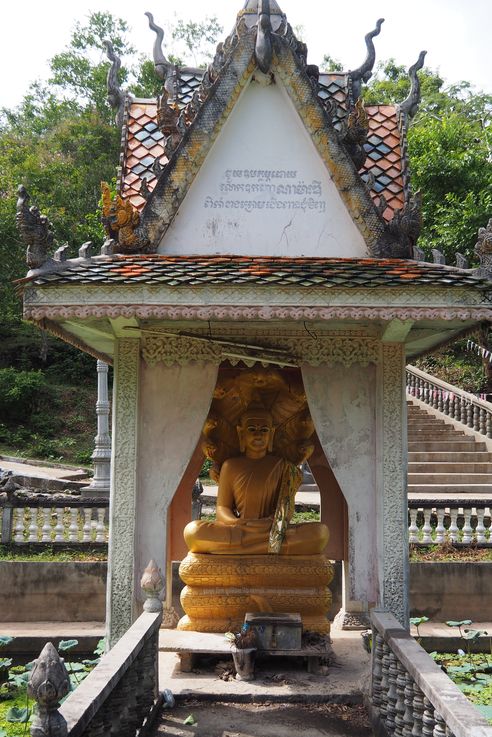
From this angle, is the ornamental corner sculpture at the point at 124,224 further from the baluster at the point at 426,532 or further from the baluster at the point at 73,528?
the baluster at the point at 426,532

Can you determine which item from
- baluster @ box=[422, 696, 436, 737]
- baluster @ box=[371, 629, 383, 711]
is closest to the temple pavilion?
baluster @ box=[371, 629, 383, 711]

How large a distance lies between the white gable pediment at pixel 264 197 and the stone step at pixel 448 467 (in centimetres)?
1013

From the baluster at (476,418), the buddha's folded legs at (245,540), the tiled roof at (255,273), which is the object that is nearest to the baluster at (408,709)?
the buddha's folded legs at (245,540)

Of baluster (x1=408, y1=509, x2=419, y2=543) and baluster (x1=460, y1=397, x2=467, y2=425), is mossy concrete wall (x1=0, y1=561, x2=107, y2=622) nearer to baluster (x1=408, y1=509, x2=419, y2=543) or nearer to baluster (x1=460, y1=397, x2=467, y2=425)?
baluster (x1=408, y1=509, x2=419, y2=543)

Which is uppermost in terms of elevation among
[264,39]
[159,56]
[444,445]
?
[159,56]

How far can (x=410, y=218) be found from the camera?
7.16m

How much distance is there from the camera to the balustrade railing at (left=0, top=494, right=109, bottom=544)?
1121 centimetres

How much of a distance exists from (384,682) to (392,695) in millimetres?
270

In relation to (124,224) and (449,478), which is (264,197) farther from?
(449,478)

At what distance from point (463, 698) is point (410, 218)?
4339mm

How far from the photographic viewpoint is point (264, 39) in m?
7.20

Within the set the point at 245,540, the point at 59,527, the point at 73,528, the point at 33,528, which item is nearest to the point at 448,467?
the point at 73,528

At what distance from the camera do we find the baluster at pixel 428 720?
14.9ft

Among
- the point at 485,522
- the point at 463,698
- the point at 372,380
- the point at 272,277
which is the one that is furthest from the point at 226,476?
the point at 485,522
